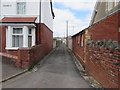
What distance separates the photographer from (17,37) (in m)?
10.4

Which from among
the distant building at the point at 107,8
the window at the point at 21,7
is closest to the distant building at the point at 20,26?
the window at the point at 21,7

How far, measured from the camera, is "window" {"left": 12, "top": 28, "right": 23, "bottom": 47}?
1027cm

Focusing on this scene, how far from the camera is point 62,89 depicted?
423 cm

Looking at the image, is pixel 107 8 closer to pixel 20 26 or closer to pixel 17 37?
pixel 20 26

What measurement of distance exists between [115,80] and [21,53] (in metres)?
6.04

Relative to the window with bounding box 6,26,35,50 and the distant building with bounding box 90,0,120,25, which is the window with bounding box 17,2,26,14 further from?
the distant building with bounding box 90,0,120,25

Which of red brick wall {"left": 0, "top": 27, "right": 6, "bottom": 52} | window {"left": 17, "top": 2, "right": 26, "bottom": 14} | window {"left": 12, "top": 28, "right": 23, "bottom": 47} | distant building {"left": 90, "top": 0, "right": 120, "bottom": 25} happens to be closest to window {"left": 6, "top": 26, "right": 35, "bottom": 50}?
window {"left": 12, "top": 28, "right": 23, "bottom": 47}

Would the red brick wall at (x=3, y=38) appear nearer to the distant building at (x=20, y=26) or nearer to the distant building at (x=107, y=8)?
the distant building at (x=20, y=26)

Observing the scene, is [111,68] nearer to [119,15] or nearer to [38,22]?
[119,15]

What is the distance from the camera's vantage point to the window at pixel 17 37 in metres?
10.3

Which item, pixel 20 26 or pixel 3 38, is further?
pixel 3 38

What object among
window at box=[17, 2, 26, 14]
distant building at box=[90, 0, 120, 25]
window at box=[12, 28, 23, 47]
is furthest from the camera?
window at box=[17, 2, 26, 14]

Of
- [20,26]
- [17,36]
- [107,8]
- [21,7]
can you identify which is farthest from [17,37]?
[107,8]

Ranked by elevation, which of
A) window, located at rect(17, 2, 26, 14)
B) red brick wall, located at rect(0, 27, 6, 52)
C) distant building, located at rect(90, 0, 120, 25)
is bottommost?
red brick wall, located at rect(0, 27, 6, 52)
